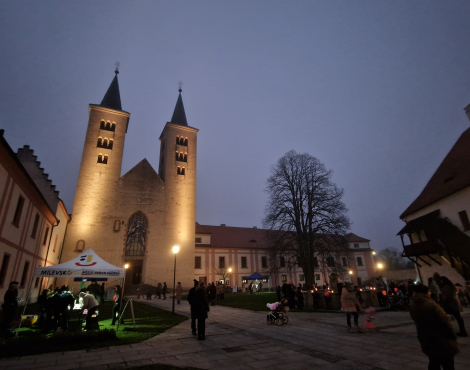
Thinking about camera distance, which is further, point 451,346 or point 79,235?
point 79,235

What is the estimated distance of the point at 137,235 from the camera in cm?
3566

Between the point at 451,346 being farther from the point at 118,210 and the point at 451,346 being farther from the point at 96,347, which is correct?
the point at 118,210

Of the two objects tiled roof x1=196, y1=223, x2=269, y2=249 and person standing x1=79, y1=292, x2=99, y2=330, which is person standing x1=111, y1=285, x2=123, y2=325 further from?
tiled roof x1=196, y1=223, x2=269, y2=249

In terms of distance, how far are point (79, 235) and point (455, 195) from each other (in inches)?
1476

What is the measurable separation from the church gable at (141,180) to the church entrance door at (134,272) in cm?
1000

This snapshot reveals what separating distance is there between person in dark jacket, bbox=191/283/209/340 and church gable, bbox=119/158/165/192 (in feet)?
104

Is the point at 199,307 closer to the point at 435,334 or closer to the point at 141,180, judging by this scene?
the point at 435,334

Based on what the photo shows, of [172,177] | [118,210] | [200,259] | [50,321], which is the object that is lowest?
[50,321]

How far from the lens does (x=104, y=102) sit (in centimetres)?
4134

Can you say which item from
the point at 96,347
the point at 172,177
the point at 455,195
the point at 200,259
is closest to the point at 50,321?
the point at 96,347

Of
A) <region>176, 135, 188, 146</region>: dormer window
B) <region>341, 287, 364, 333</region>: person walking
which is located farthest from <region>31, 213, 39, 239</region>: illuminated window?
<region>176, 135, 188, 146</region>: dormer window

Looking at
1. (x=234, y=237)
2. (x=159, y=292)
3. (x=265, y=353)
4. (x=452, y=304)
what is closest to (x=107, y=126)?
(x=159, y=292)

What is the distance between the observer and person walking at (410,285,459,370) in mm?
3564

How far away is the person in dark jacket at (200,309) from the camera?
7828mm
